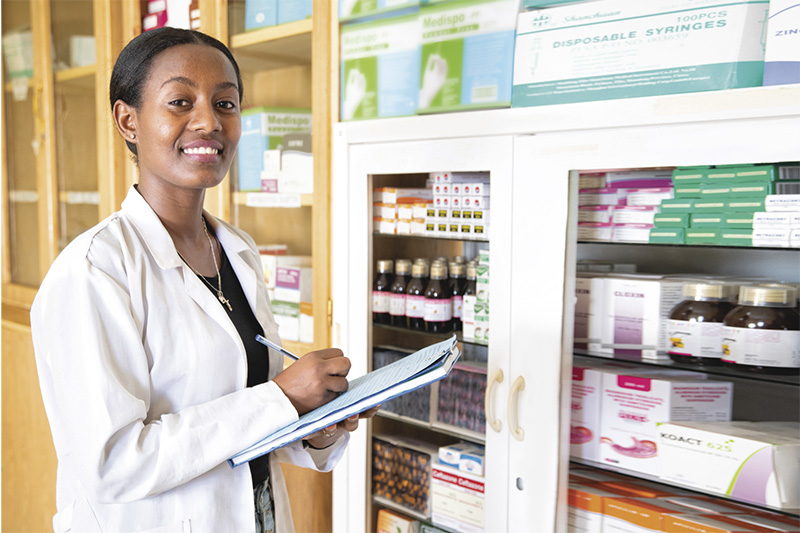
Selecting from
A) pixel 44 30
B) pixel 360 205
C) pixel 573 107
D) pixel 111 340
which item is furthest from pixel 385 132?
pixel 44 30

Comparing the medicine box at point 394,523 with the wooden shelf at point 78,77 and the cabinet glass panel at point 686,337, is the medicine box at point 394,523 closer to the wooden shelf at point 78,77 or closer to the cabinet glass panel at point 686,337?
the cabinet glass panel at point 686,337

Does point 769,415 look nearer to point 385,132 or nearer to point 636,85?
point 636,85

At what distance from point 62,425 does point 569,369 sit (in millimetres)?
1166

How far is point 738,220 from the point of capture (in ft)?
5.03

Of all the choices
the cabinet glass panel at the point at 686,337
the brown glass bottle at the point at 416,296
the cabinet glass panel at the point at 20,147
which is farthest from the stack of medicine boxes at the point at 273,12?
the cabinet glass panel at the point at 20,147

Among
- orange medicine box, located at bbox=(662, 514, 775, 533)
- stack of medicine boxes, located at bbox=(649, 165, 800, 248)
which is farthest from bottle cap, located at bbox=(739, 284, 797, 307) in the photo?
orange medicine box, located at bbox=(662, 514, 775, 533)

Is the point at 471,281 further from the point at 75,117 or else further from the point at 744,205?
the point at 75,117

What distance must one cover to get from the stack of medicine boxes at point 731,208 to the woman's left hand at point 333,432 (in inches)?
32.7

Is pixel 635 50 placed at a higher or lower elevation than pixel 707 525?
higher

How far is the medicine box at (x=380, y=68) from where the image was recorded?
2.10m

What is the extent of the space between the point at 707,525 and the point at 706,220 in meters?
0.70

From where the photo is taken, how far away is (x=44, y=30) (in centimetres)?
355

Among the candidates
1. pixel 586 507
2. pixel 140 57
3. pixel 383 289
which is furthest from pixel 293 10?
pixel 586 507

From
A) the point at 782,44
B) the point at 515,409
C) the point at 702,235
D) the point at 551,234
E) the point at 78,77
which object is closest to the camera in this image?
the point at 782,44
